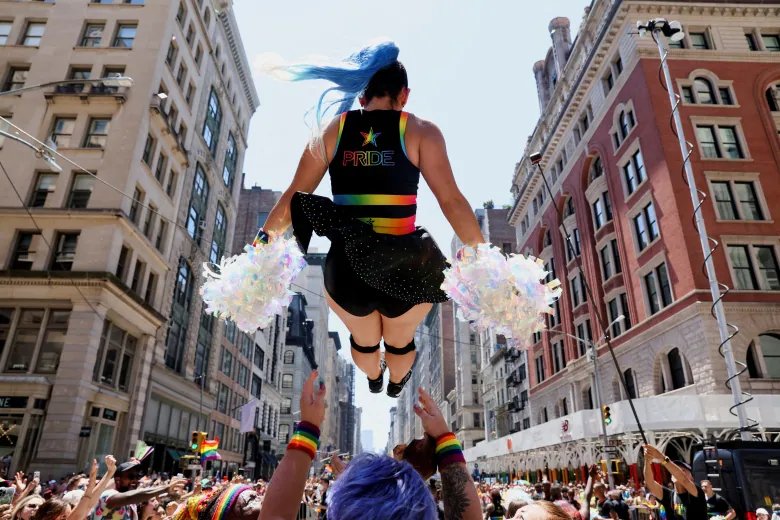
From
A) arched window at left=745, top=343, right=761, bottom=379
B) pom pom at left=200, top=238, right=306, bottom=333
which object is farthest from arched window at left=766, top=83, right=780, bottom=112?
pom pom at left=200, top=238, right=306, bottom=333

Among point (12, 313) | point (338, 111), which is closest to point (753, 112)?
point (338, 111)

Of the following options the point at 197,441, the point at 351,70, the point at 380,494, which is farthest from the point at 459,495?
the point at 197,441

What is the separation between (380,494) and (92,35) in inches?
1372

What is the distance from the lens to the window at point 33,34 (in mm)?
28766

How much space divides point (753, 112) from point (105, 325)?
36.5 m

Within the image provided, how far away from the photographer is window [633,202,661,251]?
29469 mm

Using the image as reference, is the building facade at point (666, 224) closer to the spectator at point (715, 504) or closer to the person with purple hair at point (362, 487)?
the spectator at point (715, 504)

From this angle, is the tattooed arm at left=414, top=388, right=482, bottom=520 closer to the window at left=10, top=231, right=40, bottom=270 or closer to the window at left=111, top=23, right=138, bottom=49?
the window at left=10, top=231, right=40, bottom=270

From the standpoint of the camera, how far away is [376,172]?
10.4ft

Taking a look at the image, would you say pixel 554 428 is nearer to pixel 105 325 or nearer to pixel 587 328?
pixel 587 328

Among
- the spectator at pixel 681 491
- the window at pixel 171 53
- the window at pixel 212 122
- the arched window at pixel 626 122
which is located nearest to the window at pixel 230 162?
the window at pixel 212 122

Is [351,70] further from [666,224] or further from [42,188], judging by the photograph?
[666,224]

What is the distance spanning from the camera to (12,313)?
23344 millimetres

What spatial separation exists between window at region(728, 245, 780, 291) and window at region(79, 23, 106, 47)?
35.7 m
